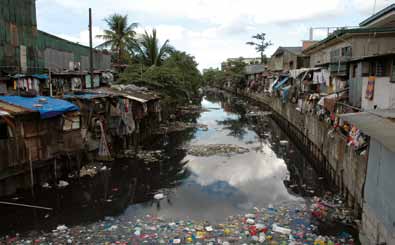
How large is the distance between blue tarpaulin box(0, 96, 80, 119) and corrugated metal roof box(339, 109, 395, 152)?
929 cm

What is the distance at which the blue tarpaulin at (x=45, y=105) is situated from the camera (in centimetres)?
1035

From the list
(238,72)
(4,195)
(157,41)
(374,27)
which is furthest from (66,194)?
(238,72)

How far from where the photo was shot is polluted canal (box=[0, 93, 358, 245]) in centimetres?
771

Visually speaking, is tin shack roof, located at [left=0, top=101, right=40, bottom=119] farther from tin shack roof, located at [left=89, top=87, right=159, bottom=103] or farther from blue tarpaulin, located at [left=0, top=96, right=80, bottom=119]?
tin shack roof, located at [left=89, top=87, right=159, bottom=103]

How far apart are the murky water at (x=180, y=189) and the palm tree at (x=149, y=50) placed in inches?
498

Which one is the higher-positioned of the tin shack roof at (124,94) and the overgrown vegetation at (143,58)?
the overgrown vegetation at (143,58)

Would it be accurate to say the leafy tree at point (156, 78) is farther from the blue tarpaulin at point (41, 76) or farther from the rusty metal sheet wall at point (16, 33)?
the rusty metal sheet wall at point (16, 33)

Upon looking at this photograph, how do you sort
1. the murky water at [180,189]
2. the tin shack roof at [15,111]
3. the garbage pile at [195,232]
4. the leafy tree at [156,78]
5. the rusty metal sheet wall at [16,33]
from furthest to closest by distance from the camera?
the leafy tree at [156,78]
the rusty metal sheet wall at [16,33]
the tin shack roof at [15,111]
the murky water at [180,189]
the garbage pile at [195,232]

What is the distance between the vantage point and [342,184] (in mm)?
10508

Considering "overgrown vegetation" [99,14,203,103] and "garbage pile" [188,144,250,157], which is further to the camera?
"overgrown vegetation" [99,14,203,103]

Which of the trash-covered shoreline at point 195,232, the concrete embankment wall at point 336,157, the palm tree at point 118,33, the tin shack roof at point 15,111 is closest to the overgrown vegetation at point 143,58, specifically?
the palm tree at point 118,33

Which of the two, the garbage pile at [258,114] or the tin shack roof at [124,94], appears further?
the garbage pile at [258,114]

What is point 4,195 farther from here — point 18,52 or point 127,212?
point 18,52

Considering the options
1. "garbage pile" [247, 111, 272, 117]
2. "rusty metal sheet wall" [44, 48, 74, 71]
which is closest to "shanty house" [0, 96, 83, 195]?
"rusty metal sheet wall" [44, 48, 74, 71]
